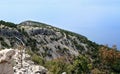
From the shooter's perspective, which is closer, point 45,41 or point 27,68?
point 27,68

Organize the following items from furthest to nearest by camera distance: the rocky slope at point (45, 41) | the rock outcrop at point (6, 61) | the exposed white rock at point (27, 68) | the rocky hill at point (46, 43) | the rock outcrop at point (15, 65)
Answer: the rocky slope at point (45, 41) → the rocky hill at point (46, 43) → the exposed white rock at point (27, 68) → the rock outcrop at point (15, 65) → the rock outcrop at point (6, 61)

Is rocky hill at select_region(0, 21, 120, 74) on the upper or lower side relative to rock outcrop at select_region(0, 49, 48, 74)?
A: lower

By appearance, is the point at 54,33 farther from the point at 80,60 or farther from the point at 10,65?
the point at 10,65

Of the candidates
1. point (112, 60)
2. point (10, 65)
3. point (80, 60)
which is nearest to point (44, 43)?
Result: point (112, 60)

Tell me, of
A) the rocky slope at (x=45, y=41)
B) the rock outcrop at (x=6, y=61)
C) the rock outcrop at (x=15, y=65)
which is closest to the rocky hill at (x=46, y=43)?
the rocky slope at (x=45, y=41)

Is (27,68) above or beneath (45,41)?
above

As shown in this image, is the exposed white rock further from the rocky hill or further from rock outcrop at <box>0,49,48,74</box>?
the rocky hill

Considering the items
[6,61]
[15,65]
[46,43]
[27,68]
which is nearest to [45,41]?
[46,43]

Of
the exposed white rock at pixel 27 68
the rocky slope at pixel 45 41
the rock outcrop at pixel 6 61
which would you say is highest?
the rock outcrop at pixel 6 61

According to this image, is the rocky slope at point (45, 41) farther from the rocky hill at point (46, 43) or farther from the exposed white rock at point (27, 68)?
the exposed white rock at point (27, 68)

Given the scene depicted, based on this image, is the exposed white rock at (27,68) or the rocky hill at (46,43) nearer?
the exposed white rock at (27,68)

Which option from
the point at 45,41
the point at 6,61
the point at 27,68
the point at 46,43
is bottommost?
the point at 46,43

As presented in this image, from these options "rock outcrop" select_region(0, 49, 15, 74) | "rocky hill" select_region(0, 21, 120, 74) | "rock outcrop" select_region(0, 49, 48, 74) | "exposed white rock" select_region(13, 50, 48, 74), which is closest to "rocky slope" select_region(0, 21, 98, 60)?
"rocky hill" select_region(0, 21, 120, 74)

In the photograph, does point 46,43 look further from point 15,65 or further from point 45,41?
point 15,65
